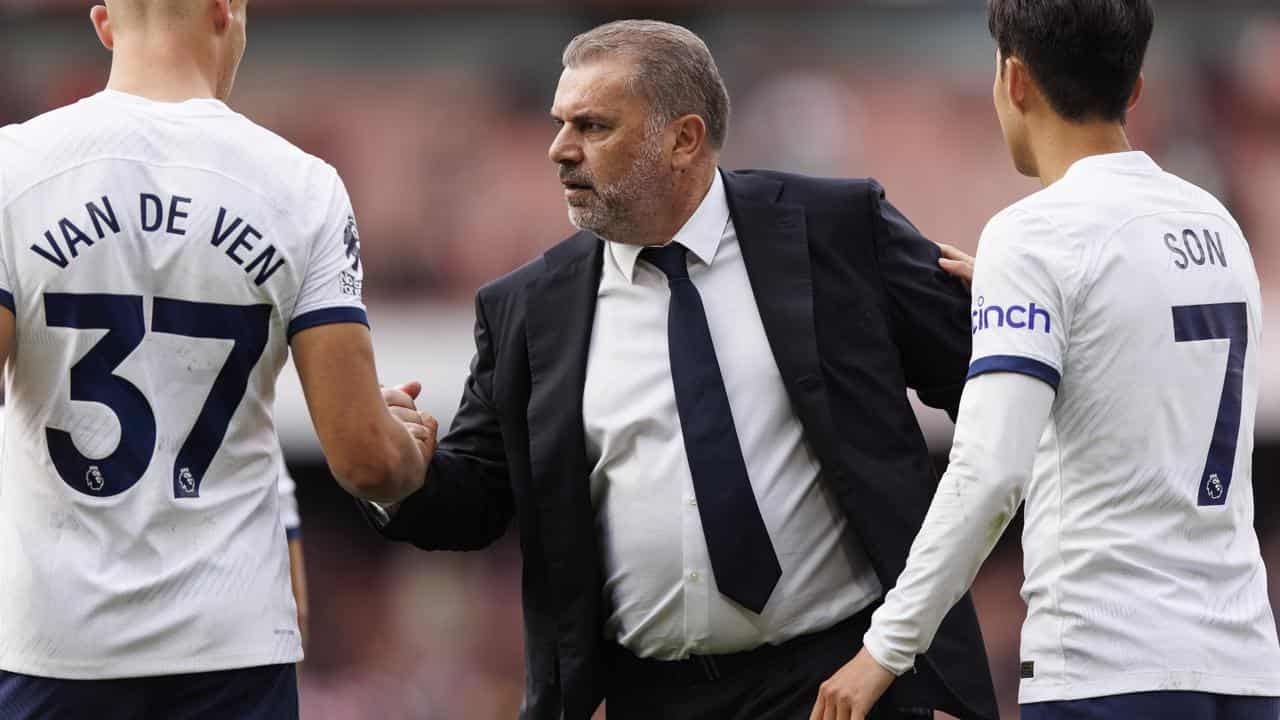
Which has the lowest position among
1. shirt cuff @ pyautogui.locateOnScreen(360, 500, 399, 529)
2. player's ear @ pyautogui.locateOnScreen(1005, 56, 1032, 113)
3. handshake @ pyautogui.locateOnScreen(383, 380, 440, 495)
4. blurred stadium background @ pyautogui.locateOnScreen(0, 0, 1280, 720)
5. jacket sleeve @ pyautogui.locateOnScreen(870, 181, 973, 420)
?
blurred stadium background @ pyautogui.locateOnScreen(0, 0, 1280, 720)

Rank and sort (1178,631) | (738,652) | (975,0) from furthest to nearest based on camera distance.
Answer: (975,0), (738,652), (1178,631)

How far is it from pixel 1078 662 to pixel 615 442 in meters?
1.12

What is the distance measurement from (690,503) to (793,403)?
0.28m

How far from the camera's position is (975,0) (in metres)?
10.3

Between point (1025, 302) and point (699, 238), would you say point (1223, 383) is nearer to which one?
point (1025, 302)

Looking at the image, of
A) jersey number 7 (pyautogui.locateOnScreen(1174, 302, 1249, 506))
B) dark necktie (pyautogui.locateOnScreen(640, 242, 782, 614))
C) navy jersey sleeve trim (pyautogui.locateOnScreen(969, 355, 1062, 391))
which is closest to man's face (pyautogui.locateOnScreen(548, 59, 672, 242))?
dark necktie (pyautogui.locateOnScreen(640, 242, 782, 614))

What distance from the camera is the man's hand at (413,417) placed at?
3686 mm

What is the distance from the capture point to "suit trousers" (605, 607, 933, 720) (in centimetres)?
354

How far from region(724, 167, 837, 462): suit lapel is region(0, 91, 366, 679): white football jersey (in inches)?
42.8

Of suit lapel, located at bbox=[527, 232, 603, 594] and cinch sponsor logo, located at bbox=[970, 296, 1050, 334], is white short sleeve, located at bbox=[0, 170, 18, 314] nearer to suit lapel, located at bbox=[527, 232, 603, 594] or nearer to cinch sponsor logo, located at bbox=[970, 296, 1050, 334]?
suit lapel, located at bbox=[527, 232, 603, 594]

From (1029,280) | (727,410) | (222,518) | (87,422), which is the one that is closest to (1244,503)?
(1029,280)

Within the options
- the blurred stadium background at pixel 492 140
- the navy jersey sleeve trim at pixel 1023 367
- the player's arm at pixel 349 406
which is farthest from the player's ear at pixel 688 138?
the blurred stadium background at pixel 492 140

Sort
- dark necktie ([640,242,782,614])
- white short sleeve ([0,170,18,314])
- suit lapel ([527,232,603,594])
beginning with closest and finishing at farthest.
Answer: white short sleeve ([0,170,18,314])
dark necktie ([640,242,782,614])
suit lapel ([527,232,603,594])

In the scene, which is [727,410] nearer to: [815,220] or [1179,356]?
[815,220]
